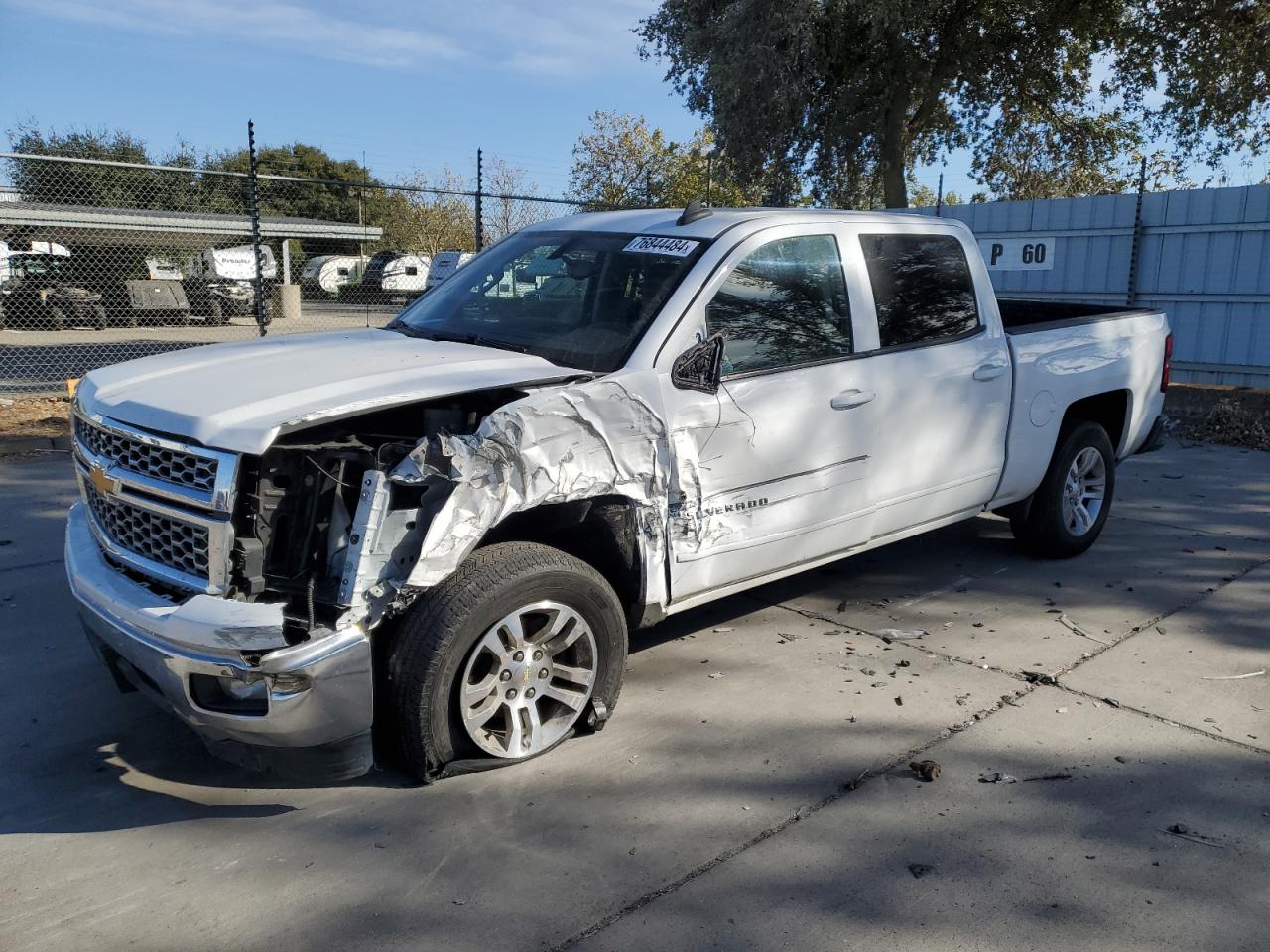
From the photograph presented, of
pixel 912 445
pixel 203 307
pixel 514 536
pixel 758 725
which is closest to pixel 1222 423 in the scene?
pixel 912 445

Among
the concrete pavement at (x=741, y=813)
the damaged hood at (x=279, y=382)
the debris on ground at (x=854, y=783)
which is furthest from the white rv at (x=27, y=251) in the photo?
the debris on ground at (x=854, y=783)

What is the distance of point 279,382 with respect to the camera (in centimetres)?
337

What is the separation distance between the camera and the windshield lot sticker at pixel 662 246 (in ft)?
13.6

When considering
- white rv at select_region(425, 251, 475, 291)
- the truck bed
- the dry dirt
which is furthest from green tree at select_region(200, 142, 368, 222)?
the truck bed

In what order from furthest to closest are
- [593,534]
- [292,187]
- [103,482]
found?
1. [292,187]
2. [593,534]
3. [103,482]

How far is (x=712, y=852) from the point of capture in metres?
3.09

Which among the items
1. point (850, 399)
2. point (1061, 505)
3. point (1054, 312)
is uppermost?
point (1054, 312)

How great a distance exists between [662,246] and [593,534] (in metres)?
1.29

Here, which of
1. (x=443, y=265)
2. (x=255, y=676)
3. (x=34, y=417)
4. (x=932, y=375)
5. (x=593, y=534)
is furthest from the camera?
(x=443, y=265)

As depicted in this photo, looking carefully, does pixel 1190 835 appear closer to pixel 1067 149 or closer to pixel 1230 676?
pixel 1230 676

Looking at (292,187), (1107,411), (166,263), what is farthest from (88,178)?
(1107,411)

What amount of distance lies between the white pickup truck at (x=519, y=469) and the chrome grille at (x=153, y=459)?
1 centimetres

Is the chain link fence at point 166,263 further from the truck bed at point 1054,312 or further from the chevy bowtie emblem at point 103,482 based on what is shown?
the chevy bowtie emblem at point 103,482

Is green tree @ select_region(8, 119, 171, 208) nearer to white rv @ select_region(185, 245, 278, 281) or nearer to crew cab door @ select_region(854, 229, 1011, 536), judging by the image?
white rv @ select_region(185, 245, 278, 281)
